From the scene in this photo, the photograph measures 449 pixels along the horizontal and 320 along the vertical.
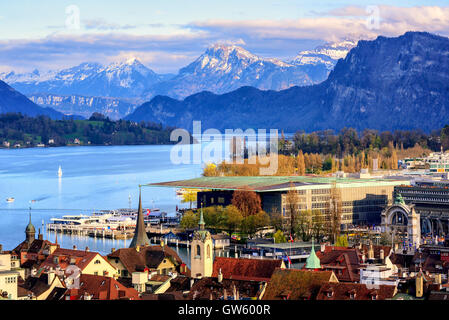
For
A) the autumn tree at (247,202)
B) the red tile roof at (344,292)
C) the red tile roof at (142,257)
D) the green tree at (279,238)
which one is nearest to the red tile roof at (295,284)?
the red tile roof at (344,292)

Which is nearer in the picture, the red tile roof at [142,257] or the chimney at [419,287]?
the chimney at [419,287]

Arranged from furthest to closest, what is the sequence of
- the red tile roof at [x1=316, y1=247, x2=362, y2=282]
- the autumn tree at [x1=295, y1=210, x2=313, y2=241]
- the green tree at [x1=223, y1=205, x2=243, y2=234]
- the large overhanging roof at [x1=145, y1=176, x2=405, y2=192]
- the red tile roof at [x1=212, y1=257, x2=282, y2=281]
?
the large overhanging roof at [x1=145, y1=176, x2=405, y2=192], the green tree at [x1=223, y1=205, x2=243, y2=234], the autumn tree at [x1=295, y1=210, x2=313, y2=241], the red tile roof at [x1=316, y1=247, x2=362, y2=282], the red tile roof at [x1=212, y1=257, x2=282, y2=281]

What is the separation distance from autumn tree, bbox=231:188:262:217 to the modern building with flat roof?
1.73 feet

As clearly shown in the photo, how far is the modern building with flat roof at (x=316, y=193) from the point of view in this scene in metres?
57.6

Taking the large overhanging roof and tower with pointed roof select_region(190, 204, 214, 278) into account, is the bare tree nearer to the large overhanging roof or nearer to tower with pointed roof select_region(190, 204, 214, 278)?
the large overhanging roof

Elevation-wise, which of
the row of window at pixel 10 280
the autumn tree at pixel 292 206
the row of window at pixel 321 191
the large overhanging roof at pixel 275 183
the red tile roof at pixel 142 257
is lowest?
the red tile roof at pixel 142 257

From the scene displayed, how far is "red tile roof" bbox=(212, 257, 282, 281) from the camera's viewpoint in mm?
23406

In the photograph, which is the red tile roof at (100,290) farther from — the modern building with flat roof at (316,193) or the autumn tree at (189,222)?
the modern building with flat roof at (316,193)

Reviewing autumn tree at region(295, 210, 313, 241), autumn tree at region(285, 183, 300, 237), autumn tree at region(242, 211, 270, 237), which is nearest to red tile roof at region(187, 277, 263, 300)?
autumn tree at region(295, 210, 313, 241)

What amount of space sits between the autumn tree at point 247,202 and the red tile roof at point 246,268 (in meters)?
30.8

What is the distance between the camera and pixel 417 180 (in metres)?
62.6
